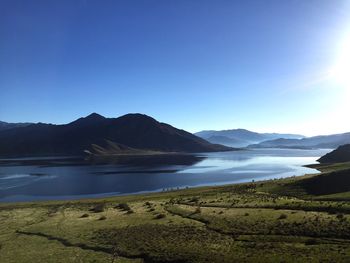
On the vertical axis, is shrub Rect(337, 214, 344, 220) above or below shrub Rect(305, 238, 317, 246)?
above

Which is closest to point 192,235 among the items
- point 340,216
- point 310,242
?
point 310,242

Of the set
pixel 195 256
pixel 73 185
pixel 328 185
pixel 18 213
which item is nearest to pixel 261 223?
A: pixel 195 256

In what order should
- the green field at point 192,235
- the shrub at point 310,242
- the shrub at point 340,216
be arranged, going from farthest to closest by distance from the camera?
the shrub at point 340,216 → the shrub at point 310,242 → the green field at point 192,235

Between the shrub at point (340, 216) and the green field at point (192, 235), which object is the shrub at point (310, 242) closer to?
the green field at point (192, 235)

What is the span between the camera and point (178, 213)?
4916 centimetres

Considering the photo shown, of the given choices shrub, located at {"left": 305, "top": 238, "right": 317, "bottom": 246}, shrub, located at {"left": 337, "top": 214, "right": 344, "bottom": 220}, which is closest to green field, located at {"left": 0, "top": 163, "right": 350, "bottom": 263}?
shrub, located at {"left": 305, "top": 238, "right": 317, "bottom": 246}

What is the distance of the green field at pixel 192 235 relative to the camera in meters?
29.1

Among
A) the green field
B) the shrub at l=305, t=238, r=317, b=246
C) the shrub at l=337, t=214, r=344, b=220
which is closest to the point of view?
the green field

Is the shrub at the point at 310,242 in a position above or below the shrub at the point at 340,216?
below

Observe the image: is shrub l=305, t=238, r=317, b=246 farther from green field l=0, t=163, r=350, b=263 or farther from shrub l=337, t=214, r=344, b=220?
shrub l=337, t=214, r=344, b=220

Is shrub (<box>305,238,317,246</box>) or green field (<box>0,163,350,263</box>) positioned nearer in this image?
green field (<box>0,163,350,263</box>)

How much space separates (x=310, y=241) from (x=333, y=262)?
545cm

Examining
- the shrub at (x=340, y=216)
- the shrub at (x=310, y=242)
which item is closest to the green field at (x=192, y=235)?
the shrub at (x=310, y=242)

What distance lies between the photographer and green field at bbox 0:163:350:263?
29.1 meters
